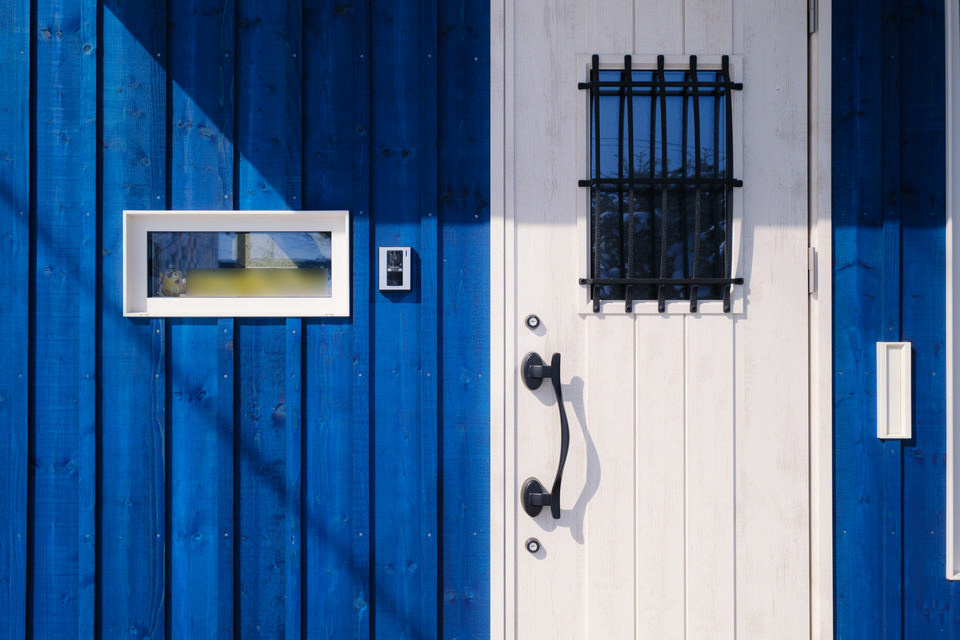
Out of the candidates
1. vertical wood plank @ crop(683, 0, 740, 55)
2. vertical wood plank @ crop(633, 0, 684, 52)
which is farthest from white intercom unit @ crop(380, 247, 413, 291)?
Result: vertical wood plank @ crop(683, 0, 740, 55)

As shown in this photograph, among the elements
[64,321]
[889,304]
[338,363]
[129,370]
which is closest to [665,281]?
[889,304]

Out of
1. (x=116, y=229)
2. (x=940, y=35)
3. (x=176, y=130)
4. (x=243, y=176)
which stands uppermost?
(x=940, y=35)

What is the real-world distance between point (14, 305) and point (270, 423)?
2.44 feet

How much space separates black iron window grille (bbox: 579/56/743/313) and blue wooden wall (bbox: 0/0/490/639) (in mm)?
333

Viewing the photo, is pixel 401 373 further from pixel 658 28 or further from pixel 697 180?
pixel 658 28

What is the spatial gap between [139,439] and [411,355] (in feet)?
2.48

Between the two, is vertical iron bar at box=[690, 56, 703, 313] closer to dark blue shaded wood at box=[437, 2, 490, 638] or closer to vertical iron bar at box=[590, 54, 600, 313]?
vertical iron bar at box=[590, 54, 600, 313]

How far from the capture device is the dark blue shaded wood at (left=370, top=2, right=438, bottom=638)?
1647 mm

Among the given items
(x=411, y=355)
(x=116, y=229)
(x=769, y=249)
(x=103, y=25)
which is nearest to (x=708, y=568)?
(x=769, y=249)

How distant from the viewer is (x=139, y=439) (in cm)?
164

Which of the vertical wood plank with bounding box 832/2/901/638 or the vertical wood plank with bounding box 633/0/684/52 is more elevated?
the vertical wood plank with bounding box 633/0/684/52

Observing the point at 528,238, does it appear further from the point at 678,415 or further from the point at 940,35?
the point at 940,35

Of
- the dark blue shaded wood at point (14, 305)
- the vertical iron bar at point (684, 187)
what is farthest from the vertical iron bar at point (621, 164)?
the dark blue shaded wood at point (14, 305)

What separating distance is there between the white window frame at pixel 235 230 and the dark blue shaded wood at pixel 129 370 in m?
0.04
